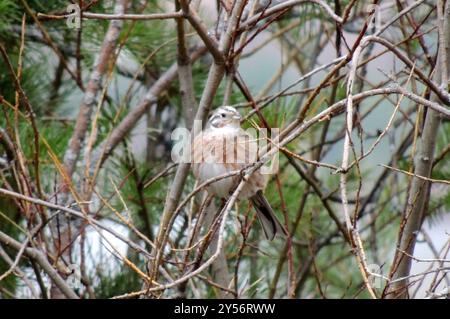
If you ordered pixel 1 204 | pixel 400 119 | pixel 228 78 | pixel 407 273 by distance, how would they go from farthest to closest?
1. pixel 400 119
2. pixel 1 204
3. pixel 228 78
4. pixel 407 273

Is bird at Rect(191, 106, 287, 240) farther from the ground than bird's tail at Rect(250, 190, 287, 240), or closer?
farther from the ground

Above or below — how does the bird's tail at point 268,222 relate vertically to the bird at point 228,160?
below

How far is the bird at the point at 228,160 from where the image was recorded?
315 cm

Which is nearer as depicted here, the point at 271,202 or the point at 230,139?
the point at 230,139

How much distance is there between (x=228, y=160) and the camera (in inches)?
127

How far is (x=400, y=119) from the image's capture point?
410cm

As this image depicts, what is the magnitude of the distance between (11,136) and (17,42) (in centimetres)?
108

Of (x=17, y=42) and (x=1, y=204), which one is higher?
(x=17, y=42)

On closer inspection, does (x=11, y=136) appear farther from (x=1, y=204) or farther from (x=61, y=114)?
(x=61, y=114)

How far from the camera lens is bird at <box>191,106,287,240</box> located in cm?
315

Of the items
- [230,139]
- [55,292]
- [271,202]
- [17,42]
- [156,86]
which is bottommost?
[55,292]

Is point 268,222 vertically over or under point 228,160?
under
